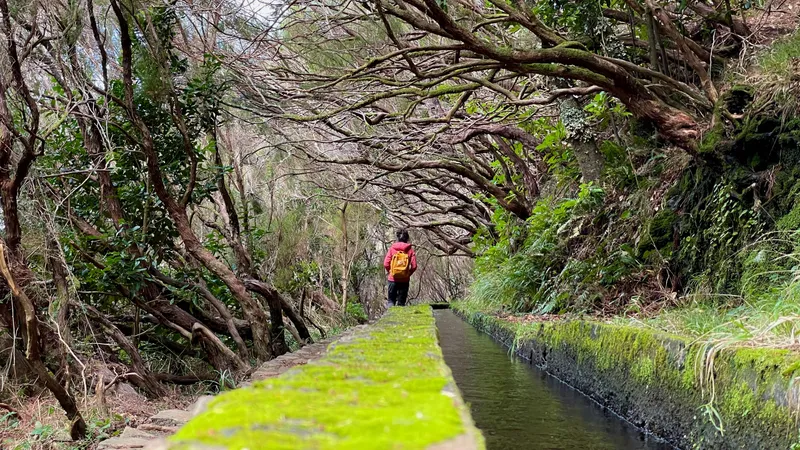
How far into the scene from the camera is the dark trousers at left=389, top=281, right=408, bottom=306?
10737 mm

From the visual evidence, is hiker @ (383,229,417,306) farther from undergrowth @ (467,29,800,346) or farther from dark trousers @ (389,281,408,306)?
undergrowth @ (467,29,800,346)

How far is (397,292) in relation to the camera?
1087 centimetres

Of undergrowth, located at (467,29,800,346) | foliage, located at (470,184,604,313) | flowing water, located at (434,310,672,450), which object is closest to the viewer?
flowing water, located at (434,310,672,450)

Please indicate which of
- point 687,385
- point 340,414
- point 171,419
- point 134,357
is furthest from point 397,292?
point 340,414

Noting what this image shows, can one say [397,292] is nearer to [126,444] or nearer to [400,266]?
[400,266]

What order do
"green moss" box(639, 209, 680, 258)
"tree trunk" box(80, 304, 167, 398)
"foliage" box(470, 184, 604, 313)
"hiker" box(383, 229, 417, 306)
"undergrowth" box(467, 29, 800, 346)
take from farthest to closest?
"hiker" box(383, 229, 417, 306) → "foliage" box(470, 184, 604, 313) → "green moss" box(639, 209, 680, 258) → "tree trunk" box(80, 304, 167, 398) → "undergrowth" box(467, 29, 800, 346)

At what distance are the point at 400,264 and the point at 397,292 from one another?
779mm

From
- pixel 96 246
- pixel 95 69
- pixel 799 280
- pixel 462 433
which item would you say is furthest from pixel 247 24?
pixel 462 433

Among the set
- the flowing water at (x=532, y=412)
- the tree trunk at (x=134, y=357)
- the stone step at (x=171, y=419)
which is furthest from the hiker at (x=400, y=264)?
the stone step at (x=171, y=419)

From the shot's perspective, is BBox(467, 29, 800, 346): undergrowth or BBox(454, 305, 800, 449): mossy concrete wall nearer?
BBox(454, 305, 800, 449): mossy concrete wall

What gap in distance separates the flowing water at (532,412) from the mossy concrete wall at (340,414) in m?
2.24

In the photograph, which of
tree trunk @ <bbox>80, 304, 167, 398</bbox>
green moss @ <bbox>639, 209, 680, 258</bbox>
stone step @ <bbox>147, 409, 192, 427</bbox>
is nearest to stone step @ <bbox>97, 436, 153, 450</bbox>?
stone step @ <bbox>147, 409, 192, 427</bbox>

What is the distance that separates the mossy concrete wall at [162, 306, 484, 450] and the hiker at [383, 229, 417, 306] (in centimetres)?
815

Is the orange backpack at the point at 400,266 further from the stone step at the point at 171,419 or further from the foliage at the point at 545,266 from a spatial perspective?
the stone step at the point at 171,419
